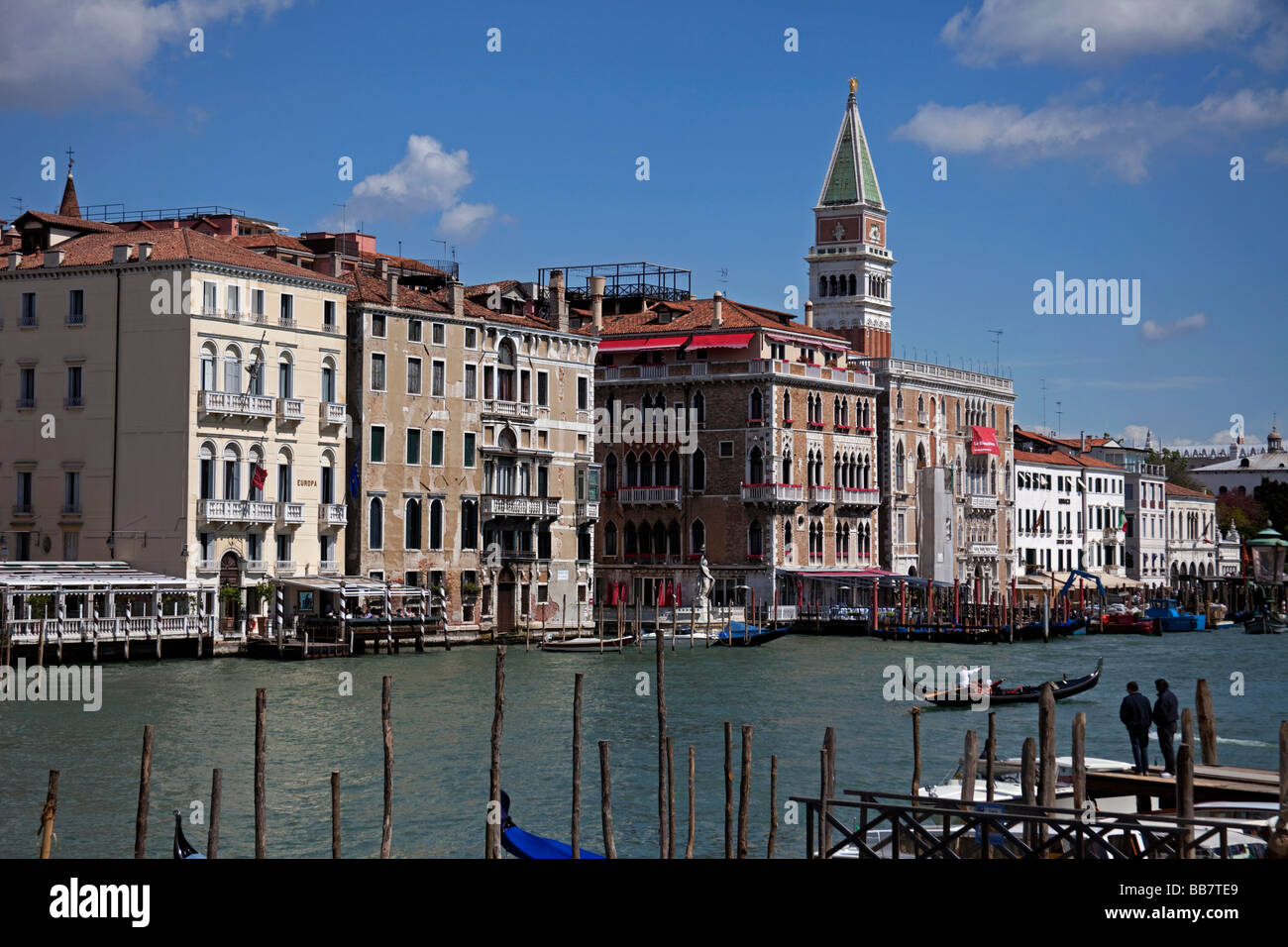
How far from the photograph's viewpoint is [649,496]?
5038cm

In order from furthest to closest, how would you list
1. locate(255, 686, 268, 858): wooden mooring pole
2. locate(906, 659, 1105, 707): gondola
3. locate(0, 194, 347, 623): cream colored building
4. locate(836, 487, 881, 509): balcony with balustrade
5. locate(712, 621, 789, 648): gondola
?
locate(836, 487, 881, 509): balcony with balustrade, locate(712, 621, 789, 648): gondola, locate(0, 194, 347, 623): cream colored building, locate(906, 659, 1105, 707): gondola, locate(255, 686, 268, 858): wooden mooring pole

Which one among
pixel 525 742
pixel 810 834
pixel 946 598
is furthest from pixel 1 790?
pixel 946 598

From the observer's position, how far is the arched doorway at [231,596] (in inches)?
1403

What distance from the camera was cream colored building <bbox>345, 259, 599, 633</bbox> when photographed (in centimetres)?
3981

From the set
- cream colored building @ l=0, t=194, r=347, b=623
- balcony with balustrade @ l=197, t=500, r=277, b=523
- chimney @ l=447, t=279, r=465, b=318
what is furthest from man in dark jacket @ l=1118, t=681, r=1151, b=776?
chimney @ l=447, t=279, r=465, b=318

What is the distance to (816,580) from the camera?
50844 millimetres

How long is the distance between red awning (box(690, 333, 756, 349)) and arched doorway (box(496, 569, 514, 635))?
10474mm

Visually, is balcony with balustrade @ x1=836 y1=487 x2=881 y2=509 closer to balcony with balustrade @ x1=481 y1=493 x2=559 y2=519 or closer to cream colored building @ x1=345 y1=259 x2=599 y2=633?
cream colored building @ x1=345 y1=259 x2=599 y2=633

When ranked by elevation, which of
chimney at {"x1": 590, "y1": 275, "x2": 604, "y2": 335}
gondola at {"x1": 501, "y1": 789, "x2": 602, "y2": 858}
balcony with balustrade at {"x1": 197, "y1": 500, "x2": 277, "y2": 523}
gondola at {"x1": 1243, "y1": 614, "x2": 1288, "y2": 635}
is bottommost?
gondola at {"x1": 501, "y1": 789, "x2": 602, "y2": 858}

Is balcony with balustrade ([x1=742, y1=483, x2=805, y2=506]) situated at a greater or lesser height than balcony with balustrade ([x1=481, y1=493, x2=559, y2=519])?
greater

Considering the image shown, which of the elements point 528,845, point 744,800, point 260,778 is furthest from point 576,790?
point 260,778

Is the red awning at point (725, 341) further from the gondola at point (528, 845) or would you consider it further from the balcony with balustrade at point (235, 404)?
the gondola at point (528, 845)

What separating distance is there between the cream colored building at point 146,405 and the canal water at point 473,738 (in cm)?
331
